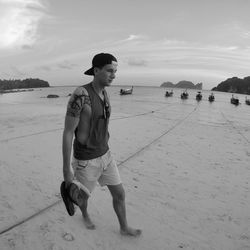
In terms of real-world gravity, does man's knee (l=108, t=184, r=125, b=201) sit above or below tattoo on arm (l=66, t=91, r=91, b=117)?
below

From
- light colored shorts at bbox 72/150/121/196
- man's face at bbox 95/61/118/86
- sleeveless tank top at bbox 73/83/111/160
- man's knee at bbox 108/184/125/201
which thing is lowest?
man's knee at bbox 108/184/125/201

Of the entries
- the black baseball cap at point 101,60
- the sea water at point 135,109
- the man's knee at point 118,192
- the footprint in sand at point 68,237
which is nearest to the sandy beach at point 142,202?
the footprint in sand at point 68,237

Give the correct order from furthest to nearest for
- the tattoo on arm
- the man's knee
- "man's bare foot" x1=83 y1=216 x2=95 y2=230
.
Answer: "man's bare foot" x1=83 y1=216 x2=95 y2=230 < the man's knee < the tattoo on arm

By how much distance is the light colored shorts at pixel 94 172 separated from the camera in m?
2.99

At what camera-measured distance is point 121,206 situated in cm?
331

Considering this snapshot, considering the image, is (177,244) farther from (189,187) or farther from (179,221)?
(189,187)

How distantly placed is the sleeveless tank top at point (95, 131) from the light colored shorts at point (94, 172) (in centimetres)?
7

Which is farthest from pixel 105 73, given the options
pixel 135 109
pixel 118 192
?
pixel 135 109

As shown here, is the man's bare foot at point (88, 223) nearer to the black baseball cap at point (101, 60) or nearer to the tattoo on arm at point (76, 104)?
the tattoo on arm at point (76, 104)

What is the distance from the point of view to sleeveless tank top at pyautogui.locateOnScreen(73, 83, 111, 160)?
280cm

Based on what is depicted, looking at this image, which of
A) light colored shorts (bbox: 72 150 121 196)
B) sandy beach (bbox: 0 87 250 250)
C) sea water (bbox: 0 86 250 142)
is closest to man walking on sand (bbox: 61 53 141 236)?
light colored shorts (bbox: 72 150 121 196)

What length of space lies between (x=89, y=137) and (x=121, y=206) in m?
1.03

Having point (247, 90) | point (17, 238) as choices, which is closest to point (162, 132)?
point (17, 238)

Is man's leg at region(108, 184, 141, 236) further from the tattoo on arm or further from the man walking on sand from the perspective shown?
the tattoo on arm
